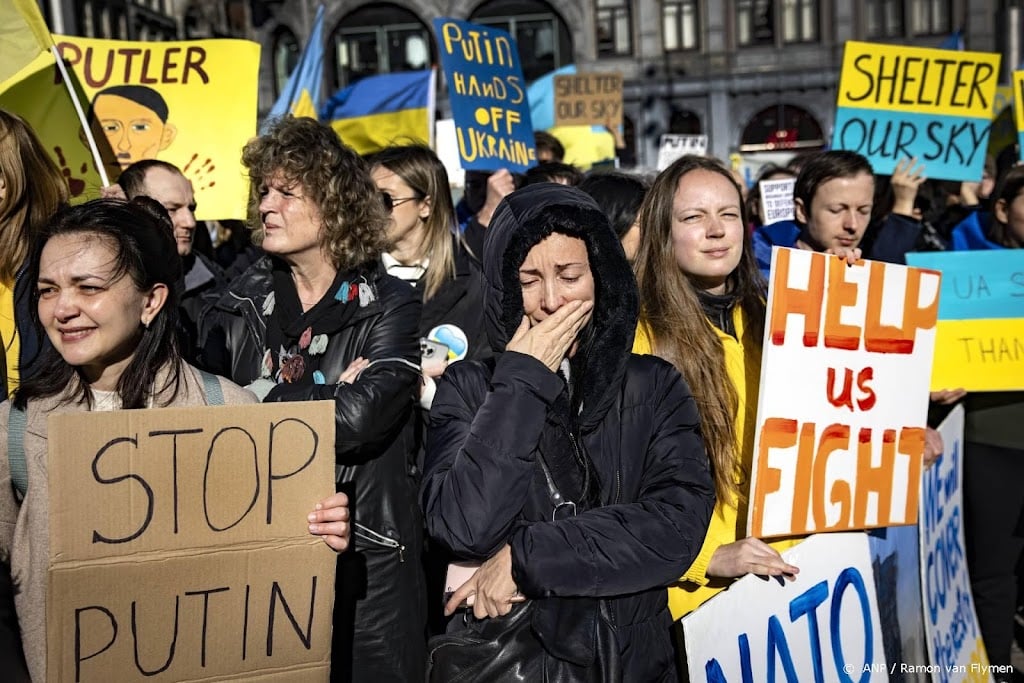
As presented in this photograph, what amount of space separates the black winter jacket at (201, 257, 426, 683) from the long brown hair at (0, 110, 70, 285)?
62 cm

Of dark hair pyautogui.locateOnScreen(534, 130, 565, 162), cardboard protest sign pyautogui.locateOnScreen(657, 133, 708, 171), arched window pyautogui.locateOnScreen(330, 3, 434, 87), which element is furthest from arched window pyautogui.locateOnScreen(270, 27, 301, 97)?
dark hair pyautogui.locateOnScreen(534, 130, 565, 162)

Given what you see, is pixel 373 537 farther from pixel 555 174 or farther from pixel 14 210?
pixel 555 174

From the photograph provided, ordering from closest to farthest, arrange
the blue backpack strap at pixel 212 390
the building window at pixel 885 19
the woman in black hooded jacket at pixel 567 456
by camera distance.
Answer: the woman in black hooded jacket at pixel 567 456, the blue backpack strap at pixel 212 390, the building window at pixel 885 19

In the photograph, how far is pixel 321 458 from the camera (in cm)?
218

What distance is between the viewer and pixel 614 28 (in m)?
32.6

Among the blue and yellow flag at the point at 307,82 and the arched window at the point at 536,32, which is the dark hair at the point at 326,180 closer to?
the blue and yellow flag at the point at 307,82

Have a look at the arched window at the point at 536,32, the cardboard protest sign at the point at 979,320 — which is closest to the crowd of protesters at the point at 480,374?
the cardboard protest sign at the point at 979,320

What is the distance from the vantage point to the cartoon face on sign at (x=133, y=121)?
495 cm

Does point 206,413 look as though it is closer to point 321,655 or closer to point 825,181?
point 321,655

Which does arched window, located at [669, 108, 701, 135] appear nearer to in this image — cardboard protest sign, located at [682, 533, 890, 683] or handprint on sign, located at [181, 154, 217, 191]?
handprint on sign, located at [181, 154, 217, 191]

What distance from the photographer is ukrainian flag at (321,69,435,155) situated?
29.2 feet

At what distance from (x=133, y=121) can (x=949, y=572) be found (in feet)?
14.0

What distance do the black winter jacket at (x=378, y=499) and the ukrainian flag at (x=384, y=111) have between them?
5205 millimetres

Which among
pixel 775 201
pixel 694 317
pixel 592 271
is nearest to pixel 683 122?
pixel 775 201
